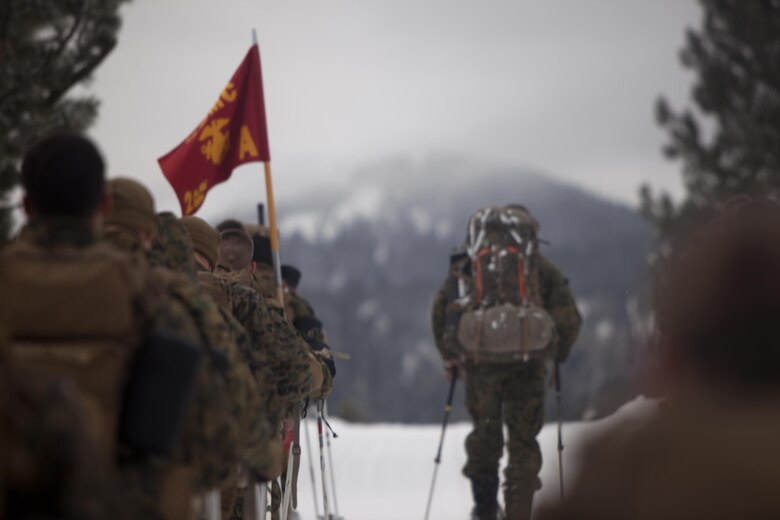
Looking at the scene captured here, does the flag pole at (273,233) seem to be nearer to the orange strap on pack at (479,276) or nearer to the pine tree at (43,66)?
the orange strap on pack at (479,276)

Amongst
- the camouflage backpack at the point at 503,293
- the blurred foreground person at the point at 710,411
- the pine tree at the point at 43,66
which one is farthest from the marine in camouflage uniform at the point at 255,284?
the pine tree at the point at 43,66

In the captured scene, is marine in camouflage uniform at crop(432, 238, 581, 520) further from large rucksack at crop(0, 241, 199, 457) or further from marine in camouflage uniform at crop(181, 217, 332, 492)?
large rucksack at crop(0, 241, 199, 457)

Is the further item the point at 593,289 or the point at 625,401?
the point at 593,289

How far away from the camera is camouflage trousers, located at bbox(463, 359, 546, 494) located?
8492 mm

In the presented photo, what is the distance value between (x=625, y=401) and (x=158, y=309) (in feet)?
4.63

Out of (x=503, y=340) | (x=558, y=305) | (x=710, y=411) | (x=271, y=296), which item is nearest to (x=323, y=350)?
(x=271, y=296)

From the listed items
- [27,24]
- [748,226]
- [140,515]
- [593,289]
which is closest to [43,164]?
[140,515]

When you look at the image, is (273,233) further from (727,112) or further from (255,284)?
(727,112)

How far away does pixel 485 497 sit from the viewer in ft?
28.4

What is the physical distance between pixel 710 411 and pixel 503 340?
6.32m

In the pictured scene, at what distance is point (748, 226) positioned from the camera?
1.99m

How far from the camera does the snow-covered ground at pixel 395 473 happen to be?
10.5m

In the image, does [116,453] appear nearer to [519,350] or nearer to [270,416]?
[270,416]

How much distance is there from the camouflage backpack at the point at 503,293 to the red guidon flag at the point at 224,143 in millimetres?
1691
